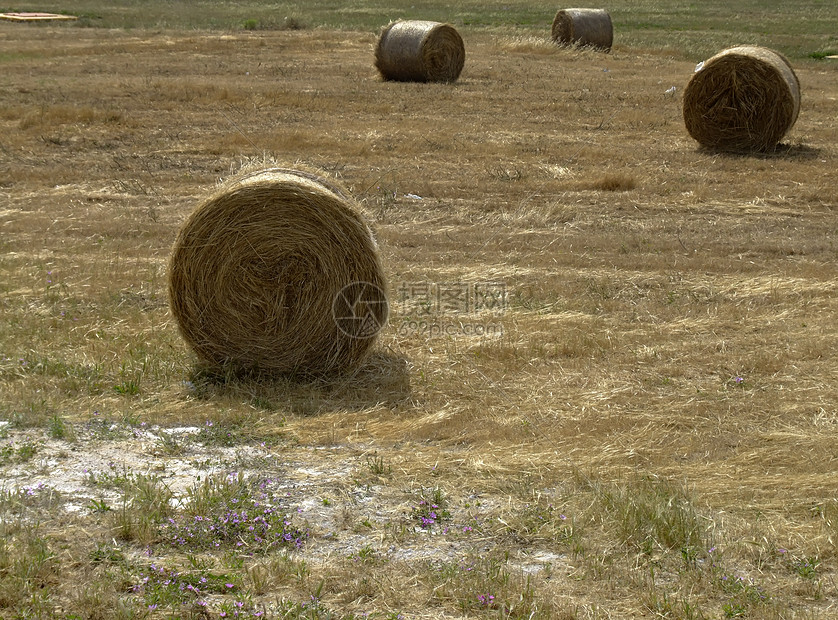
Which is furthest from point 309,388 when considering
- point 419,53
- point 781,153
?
point 419,53

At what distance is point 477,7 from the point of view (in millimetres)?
50000

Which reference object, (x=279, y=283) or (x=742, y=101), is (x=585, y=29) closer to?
(x=742, y=101)

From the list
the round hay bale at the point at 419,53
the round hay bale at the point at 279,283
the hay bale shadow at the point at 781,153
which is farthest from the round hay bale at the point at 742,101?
the round hay bale at the point at 279,283

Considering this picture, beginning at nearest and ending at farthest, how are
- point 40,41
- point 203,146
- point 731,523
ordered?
point 731,523 → point 203,146 → point 40,41

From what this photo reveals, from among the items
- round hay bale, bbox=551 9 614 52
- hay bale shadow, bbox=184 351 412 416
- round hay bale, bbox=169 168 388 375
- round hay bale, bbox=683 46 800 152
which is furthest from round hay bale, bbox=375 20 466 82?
hay bale shadow, bbox=184 351 412 416

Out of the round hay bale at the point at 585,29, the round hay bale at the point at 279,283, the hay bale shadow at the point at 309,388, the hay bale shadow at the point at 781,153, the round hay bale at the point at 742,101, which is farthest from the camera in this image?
the round hay bale at the point at 585,29

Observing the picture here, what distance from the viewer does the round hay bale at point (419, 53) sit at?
69.1 feet

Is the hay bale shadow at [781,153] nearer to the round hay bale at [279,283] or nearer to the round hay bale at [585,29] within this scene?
the round hay bale at [279,283]

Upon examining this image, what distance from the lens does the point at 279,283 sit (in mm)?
7070

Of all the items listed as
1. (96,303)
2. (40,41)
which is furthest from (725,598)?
(40,41)

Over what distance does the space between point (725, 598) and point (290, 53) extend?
77.0 ft

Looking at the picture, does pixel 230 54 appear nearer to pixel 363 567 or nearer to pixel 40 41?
pixel 40 41

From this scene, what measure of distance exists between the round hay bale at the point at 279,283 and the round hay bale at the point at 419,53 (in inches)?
575

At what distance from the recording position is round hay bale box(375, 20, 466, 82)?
2106 centimetres
